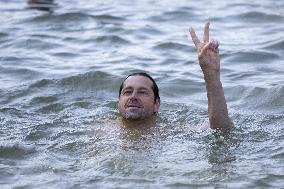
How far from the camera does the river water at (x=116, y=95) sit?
6.96 meters

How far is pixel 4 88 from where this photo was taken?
34.9 feet

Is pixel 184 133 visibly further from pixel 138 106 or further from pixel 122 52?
pixel 122 52

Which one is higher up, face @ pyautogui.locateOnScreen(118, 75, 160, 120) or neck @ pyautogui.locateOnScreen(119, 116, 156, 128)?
face @ pyautogui.locateOnScreen(118, 75, 160, 120)

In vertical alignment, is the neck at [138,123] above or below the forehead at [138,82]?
below

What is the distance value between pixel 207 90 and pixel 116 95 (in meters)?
3.15

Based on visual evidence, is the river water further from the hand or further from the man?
the hand

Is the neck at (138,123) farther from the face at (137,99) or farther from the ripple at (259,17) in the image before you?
the ripple at (259,17)

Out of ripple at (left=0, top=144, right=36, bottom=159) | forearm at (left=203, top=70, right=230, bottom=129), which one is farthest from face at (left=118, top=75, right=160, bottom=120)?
ripple at (left=0, top=144, right=36, bottom=159)

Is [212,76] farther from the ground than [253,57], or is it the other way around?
[212,76]

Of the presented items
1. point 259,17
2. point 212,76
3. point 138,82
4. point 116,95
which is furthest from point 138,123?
point 259,17

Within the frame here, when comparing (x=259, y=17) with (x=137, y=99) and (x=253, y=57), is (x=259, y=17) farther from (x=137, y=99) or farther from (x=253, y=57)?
(x=137, y=99)

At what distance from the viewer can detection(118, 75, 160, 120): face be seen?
8.57 meters

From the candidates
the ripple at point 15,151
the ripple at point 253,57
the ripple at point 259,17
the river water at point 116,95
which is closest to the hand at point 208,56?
the river water at point 116,95

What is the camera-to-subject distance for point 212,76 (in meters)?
7.45
